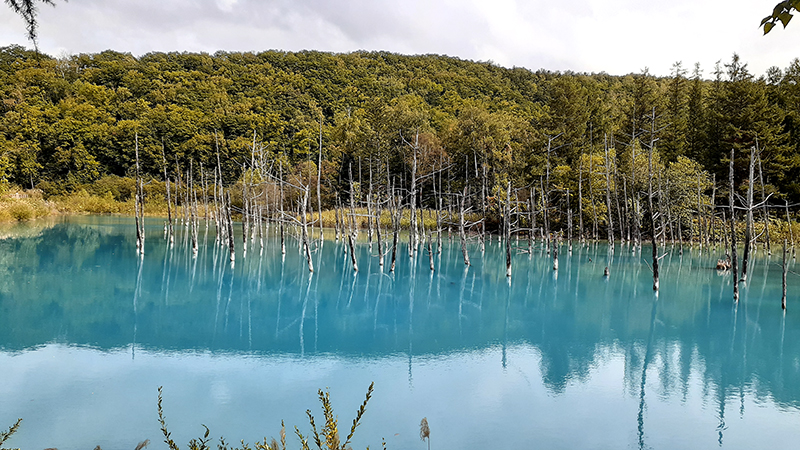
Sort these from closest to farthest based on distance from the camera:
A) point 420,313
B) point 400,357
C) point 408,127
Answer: point 400,357
point 420,313
point 408,127

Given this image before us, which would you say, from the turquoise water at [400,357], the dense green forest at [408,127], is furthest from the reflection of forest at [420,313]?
the dense green forest at [408,127]

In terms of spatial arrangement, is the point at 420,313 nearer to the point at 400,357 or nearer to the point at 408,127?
the point at 400,357

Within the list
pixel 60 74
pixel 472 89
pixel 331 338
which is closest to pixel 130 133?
pixel 60 74

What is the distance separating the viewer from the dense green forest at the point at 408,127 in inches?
1235

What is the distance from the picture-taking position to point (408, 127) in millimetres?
35469

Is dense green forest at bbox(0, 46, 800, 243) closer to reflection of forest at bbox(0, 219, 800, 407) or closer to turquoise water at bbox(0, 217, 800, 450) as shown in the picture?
Result: reflection of forest at bbox(0, 219, 800, 407)

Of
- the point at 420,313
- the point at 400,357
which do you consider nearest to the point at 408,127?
the point at 420,313

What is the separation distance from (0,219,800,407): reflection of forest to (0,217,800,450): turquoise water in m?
0.08

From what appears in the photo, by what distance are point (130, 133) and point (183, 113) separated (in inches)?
256

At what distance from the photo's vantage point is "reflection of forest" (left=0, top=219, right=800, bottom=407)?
9.90m

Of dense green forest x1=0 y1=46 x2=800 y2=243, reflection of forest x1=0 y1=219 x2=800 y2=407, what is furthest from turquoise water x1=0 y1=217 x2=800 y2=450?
dense green forest x1=0 y1=46 x2=800 y2=243

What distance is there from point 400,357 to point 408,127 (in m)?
27.5

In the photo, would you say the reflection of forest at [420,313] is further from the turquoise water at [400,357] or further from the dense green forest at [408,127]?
the dense green forest at [408,127]

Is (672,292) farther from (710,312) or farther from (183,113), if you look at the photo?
(183,113)
